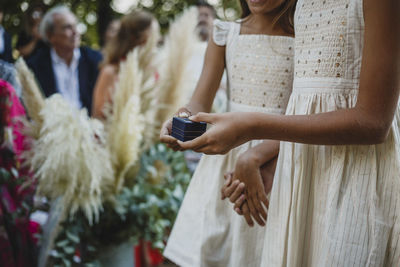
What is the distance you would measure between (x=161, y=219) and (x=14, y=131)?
95cm

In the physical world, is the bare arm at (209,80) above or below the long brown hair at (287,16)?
below

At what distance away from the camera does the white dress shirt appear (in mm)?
3461

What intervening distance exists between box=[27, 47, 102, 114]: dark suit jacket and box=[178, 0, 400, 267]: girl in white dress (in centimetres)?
279

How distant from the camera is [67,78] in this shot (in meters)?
3.54

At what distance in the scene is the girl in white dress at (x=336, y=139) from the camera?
2.68 feet

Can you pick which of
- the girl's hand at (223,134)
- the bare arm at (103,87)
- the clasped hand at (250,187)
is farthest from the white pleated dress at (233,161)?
the bare arm at (103,87)

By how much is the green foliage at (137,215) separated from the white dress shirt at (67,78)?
1.31 metres

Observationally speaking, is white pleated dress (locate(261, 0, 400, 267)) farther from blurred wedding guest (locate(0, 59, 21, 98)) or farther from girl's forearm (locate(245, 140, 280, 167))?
blurred wedding guest (locate(0, 59, 21, 98))

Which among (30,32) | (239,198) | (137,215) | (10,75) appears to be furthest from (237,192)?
(30,32)

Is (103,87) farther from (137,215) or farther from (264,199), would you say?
(264,199)

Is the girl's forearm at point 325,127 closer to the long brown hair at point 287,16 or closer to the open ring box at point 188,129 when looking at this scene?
the open ring box at point 188,129

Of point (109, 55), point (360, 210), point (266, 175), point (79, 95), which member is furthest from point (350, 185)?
point (79, 95)

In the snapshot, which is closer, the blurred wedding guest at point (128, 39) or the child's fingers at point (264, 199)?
the child's fingers at point (264, 199)

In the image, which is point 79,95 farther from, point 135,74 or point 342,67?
point 342,67
